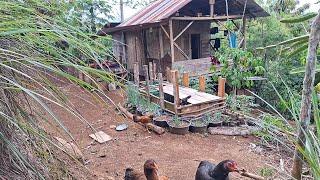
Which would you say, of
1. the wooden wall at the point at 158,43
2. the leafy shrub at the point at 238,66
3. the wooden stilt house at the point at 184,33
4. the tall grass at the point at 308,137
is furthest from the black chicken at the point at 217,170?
the wooden wall at the point at 158,43

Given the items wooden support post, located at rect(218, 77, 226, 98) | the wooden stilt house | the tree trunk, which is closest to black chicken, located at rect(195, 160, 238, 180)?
the tree trunk

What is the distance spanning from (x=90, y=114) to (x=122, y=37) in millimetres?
8124

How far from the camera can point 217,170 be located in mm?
3611

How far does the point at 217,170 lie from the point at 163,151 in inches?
88.2

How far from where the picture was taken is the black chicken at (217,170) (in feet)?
11.4

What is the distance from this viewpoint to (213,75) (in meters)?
10.3

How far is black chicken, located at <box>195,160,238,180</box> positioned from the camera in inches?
137

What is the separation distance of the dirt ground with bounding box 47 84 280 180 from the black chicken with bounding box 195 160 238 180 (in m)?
0.95

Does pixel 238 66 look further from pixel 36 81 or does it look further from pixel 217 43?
pixel 36 81

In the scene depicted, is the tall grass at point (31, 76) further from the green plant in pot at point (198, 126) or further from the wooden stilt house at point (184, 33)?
the wooden stilt house at point (184, 33)

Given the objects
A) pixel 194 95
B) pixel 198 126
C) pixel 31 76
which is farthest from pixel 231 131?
pixel 31 76

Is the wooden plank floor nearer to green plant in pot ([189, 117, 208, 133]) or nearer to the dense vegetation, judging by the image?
green plant in pot ([189, 117, 208, 133])

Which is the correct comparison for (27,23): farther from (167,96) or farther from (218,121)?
(167,96)

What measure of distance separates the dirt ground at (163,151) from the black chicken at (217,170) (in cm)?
95
